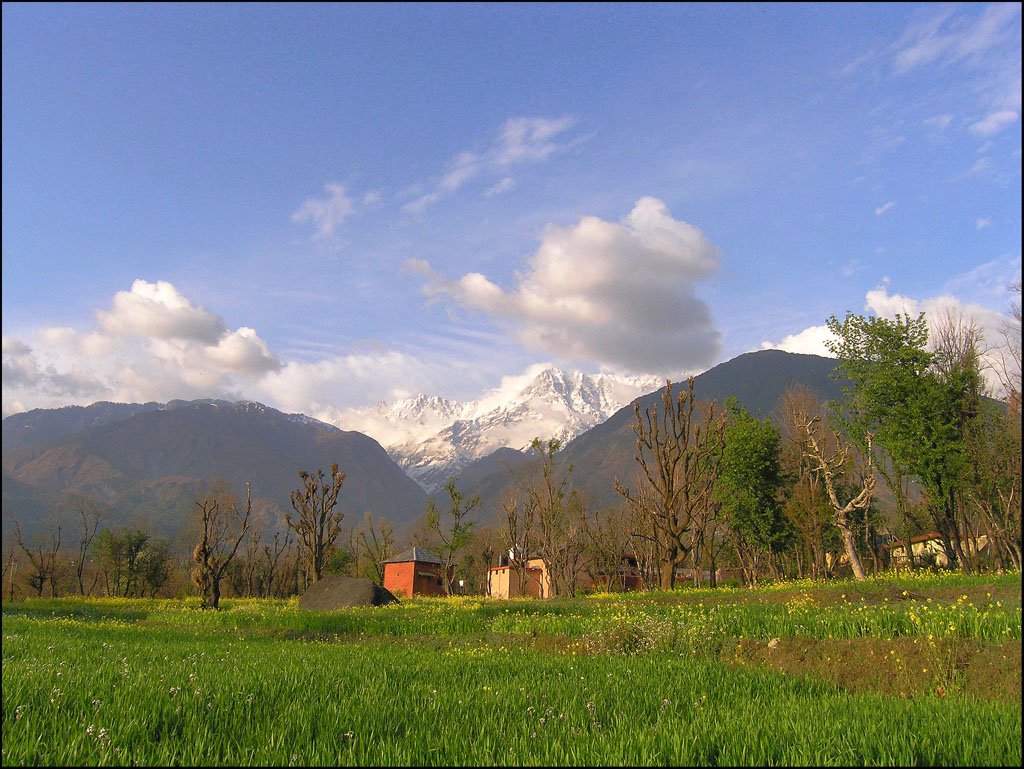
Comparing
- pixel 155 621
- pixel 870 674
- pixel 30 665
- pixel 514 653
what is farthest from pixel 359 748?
pixel 155 621

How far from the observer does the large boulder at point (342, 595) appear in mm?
31297

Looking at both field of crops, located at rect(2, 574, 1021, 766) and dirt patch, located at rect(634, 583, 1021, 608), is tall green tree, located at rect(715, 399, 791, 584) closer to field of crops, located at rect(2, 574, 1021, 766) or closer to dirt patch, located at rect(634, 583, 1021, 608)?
dirt patch, located at rect(634, 583, 1021, 608)

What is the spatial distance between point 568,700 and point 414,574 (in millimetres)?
67861

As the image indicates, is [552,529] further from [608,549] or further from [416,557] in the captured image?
[416,557]

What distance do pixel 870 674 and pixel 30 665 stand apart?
11275mm

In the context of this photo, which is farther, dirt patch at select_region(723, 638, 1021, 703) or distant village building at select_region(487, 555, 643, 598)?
distant village building at select_region(487, 555, 643, 598)

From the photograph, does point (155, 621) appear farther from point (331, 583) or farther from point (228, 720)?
point (228, 720)

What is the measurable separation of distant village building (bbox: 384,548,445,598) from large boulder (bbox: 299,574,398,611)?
38.2 meters

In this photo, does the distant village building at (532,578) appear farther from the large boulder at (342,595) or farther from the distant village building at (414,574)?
the large boulder at (342,595)

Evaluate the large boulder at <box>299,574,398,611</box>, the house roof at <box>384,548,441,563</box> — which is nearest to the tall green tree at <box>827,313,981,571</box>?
the large boulder at <box>299,574,398,611</box>

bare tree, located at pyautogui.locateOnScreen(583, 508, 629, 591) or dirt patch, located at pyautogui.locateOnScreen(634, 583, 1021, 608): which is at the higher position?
dirt patch, located at pyautogui.locateOnScreen(634, 583, 1021, 608)

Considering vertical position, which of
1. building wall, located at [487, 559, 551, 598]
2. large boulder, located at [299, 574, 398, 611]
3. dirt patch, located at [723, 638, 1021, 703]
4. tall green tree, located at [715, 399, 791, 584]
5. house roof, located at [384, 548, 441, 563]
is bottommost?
building wall, located at [487, 559, 551, 598]

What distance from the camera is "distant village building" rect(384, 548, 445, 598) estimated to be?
71188mm

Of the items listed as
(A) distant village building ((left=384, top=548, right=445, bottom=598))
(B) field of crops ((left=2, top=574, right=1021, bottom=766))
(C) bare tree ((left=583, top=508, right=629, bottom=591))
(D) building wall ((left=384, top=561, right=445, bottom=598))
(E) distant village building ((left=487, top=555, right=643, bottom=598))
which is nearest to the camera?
(B) field of crops ((left=2, top=574, right=1021, bottom=766))
